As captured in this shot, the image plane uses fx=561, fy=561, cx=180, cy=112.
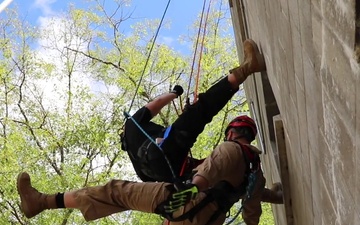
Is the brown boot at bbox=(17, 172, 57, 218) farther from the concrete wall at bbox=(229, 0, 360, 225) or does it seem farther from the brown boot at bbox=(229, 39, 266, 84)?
the concrete wall at bbox=(229, 0, 360, 225)

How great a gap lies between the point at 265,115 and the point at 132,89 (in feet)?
31.9

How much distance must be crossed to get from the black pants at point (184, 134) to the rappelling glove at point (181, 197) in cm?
40

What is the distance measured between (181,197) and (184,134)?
0.86 m

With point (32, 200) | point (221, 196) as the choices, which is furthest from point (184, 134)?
point (32, 200)

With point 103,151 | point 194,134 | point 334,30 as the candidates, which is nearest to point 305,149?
point 334,30

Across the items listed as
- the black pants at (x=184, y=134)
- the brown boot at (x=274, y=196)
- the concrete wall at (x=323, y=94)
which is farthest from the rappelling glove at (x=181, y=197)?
→ the brown boot at (x=274, y=196)

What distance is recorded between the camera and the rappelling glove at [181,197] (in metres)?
4.37

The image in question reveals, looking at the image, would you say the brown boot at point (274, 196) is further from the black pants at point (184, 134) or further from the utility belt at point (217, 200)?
the black pants at point (184, 134)

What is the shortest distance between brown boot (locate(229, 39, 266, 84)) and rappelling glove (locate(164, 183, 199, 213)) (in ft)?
4.60

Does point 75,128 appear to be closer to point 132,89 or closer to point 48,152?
point 48,152

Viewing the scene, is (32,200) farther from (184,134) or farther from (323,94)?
(323,94)

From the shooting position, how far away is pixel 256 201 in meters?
5.66

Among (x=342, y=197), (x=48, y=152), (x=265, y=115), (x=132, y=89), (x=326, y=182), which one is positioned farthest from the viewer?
(x=132, y=89)

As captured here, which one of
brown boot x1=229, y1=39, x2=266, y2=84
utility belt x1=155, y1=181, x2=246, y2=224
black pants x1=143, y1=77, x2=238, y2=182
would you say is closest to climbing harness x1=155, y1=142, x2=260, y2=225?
utility belt x1=155, y1=181, x2=246, y2=224
